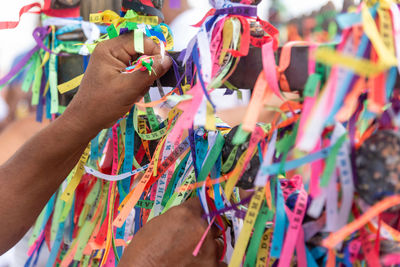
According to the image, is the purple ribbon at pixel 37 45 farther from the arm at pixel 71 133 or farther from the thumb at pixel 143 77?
the thumb at pixel 143 77

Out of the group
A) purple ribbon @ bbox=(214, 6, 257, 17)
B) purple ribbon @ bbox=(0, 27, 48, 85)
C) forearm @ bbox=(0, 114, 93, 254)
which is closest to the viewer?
purple ribbon @ bbox=(214, 6, 257, 17)

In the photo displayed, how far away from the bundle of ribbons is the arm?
1.2 inches

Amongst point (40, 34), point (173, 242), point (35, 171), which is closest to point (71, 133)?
point (35, 171)

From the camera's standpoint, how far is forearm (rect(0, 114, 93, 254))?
67cm

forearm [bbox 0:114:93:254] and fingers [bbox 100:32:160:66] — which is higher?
fingers [bbox 100:32:160:66]

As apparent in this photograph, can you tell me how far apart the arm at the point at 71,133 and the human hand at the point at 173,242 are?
0.19 metres

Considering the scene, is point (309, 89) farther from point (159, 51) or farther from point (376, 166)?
point (159, 51)

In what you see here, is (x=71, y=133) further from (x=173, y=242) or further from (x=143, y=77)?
(x=173, y=242)

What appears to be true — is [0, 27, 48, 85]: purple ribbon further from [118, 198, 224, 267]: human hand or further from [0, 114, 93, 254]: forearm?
[118, 198, 224, 267]: human hand

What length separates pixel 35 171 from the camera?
27.2 inches

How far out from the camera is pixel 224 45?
22.0 inches

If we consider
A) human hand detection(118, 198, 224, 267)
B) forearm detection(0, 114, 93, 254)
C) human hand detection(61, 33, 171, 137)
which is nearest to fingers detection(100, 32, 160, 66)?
human hand detection(61, 33, 171, 137)

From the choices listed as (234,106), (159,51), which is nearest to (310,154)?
(159,51)

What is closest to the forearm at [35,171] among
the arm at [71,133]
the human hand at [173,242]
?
the arm at [71,133]
